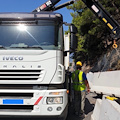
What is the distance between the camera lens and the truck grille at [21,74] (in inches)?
181

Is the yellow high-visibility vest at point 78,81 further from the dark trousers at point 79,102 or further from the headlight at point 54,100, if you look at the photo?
the headlight at point 54,100

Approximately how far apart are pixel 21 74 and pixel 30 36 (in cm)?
110

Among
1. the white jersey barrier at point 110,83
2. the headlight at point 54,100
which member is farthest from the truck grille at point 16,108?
the white jersey barrier at point 110,83

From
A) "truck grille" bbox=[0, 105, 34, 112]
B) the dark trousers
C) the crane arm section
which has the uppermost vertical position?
the crane arm section

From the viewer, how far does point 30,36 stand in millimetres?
5023

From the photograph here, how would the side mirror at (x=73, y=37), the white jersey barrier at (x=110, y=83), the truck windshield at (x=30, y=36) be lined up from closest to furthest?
the truck windshield at (x=30, y=36)
the side mirror at (x=73, y=37)
the white jersey barrier at (x=110, y=83)

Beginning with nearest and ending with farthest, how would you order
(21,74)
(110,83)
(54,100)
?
(54,100)
(21,74)
(110,83)

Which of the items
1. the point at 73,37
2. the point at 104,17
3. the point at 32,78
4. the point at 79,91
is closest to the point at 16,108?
the point at 32,78

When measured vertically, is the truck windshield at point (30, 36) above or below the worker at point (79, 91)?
above

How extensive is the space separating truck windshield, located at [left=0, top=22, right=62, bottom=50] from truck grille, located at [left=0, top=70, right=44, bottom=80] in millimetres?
667

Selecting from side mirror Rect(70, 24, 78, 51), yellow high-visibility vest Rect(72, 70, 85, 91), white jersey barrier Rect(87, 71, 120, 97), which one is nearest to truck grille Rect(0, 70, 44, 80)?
side mirror Rect(70, 24, 78, 51)

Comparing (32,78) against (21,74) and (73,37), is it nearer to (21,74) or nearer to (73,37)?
(21,74)

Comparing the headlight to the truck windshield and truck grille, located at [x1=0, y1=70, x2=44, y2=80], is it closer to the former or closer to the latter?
truck grille, located at [x1=0, y1=70, x2=44, y2=80]

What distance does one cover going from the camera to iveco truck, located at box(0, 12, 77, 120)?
448 cm
